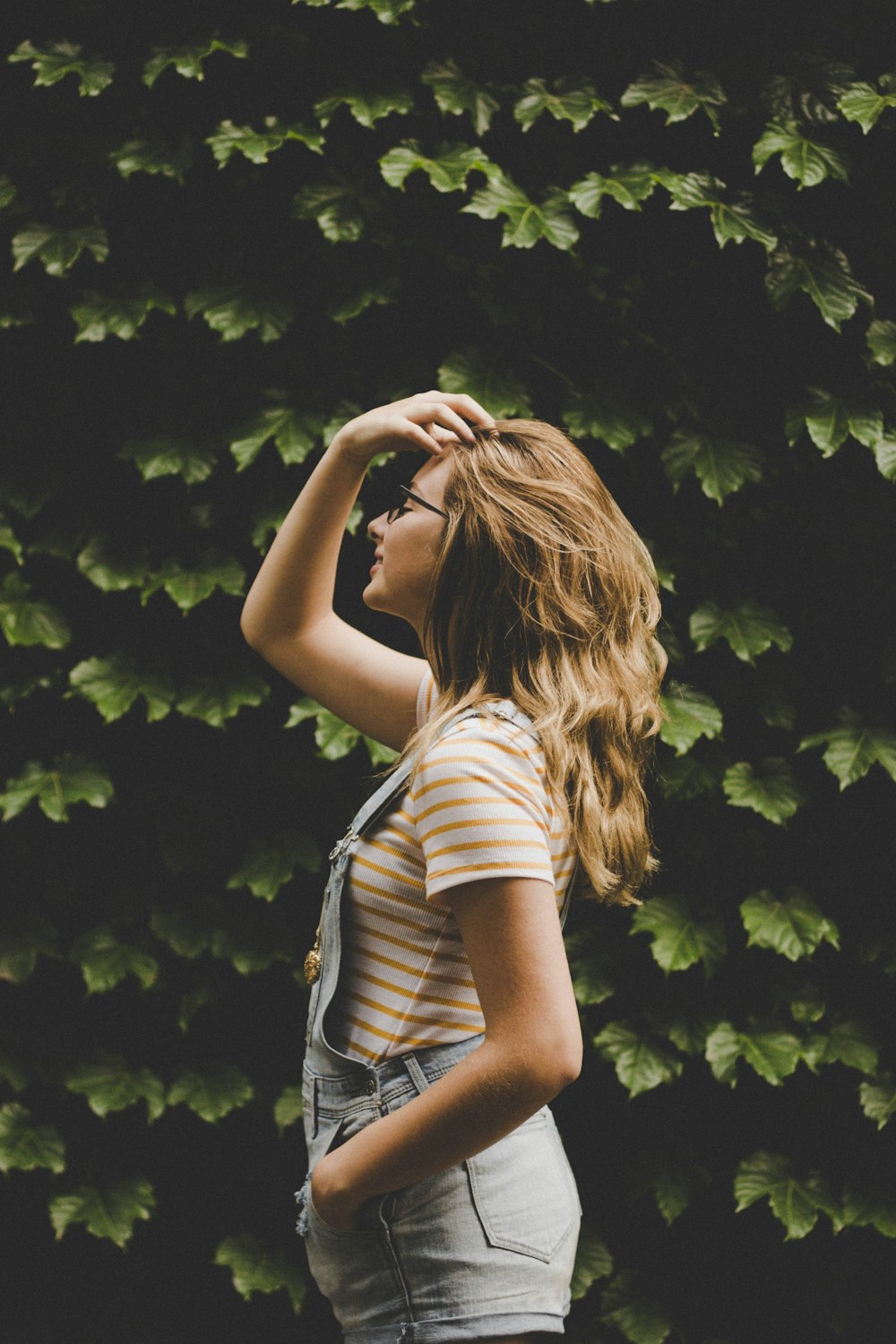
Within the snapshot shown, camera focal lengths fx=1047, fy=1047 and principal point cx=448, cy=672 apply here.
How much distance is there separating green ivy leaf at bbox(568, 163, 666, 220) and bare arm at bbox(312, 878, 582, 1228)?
154cm

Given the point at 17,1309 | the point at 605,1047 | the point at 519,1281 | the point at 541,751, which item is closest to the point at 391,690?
the point at 541,751

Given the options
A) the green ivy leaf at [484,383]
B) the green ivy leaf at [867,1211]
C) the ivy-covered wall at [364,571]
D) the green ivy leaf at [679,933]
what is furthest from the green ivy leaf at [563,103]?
the green ivy leaf at [867,1211]

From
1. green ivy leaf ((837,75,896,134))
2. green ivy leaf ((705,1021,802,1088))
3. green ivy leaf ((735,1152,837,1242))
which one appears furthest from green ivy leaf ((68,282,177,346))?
green ivy leaf ((735,1152,837,1242))

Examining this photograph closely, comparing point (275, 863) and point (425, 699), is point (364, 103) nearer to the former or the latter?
point (425, 699)

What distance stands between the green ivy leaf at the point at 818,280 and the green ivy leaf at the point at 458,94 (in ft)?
2.12

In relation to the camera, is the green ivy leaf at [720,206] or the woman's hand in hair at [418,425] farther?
the green ivy leaf at [720,206]

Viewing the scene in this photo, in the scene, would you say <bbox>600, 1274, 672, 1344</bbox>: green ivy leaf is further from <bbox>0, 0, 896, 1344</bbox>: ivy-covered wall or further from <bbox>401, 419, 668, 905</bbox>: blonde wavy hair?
<bbox>401, 419, 668, 905</bbox>: blonde wavy hair

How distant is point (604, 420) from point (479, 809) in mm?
1311

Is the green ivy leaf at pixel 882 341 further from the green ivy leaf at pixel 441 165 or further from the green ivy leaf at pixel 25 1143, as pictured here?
the green ivy leaf at pixel 25 1143

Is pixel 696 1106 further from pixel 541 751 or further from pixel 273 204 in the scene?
pixel 273 204

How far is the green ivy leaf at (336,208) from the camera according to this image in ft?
6.80

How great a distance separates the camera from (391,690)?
60.7 inches

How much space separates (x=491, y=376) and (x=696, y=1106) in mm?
1554

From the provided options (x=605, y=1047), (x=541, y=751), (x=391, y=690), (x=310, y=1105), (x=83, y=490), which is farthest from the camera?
(x=83, y=490)
